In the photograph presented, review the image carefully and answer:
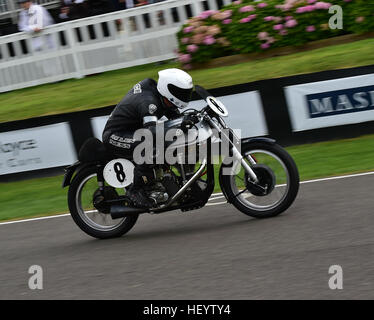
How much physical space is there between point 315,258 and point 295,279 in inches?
19.1

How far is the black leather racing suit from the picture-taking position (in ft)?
24.0

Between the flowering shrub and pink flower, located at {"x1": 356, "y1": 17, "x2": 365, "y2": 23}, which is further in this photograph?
the flowering shrub

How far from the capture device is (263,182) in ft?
23.6

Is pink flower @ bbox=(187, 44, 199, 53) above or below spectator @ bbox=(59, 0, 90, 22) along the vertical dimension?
below

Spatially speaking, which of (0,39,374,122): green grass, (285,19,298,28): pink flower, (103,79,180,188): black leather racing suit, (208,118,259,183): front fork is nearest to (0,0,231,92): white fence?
(0,39,374,122): green grass

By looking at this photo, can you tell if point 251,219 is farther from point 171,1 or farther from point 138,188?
point 171,1

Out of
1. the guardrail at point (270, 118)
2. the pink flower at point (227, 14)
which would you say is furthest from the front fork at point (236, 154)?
the pink flower at point (227, 14)

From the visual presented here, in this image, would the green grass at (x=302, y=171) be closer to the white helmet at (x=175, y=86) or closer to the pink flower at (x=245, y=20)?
the white helmet at (x=175, y=86)

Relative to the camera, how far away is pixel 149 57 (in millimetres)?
16938

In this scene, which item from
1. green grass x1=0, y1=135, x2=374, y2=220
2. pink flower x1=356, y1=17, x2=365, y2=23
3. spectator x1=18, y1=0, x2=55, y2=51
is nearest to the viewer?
green grass x1=0, y1=135, x2=374, y2=220

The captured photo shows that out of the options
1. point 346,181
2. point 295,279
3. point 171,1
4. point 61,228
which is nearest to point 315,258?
point 295,279

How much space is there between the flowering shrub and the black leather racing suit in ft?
25.6

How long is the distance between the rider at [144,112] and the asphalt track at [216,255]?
23.5 inches

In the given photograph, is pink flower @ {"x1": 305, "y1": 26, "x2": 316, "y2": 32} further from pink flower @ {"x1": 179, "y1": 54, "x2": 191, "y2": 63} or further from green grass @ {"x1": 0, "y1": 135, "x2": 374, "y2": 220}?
green grass @ {"x1": 0, "y1": 135, "x2": 374, "y2": 220}
